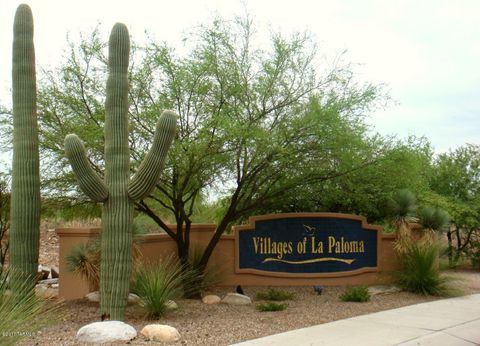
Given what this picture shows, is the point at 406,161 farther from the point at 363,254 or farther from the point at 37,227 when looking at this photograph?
the point at 37,227

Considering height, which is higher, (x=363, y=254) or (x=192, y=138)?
(x=192, y=138)

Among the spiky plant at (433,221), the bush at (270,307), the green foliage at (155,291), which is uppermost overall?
the spiky plant at (433,221)

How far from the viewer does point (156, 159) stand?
9602 millimetres

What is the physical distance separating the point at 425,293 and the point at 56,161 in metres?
8.74

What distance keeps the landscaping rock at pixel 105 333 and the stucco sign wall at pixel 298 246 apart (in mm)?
7111

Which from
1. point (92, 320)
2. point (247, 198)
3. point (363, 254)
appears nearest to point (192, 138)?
point (247, 198)

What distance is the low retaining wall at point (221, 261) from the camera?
1429cm

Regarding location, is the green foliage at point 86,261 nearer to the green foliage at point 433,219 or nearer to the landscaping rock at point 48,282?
the landscaping rock at point 48,282

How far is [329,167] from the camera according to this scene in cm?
1320

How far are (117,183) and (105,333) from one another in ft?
8.62

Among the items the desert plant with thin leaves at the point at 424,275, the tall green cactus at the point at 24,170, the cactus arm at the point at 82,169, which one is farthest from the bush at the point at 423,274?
the tall green cactus at the point at 24,170

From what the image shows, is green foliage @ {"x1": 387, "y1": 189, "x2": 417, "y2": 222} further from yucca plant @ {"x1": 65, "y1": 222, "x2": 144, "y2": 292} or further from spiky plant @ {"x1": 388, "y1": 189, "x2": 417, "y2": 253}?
yucca plant @ {"x1": 65, "y1": 222, "x2": 144, "y2": 292}

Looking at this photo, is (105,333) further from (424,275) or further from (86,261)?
(424,275)

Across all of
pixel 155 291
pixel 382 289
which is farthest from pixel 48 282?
pixel 382 289
